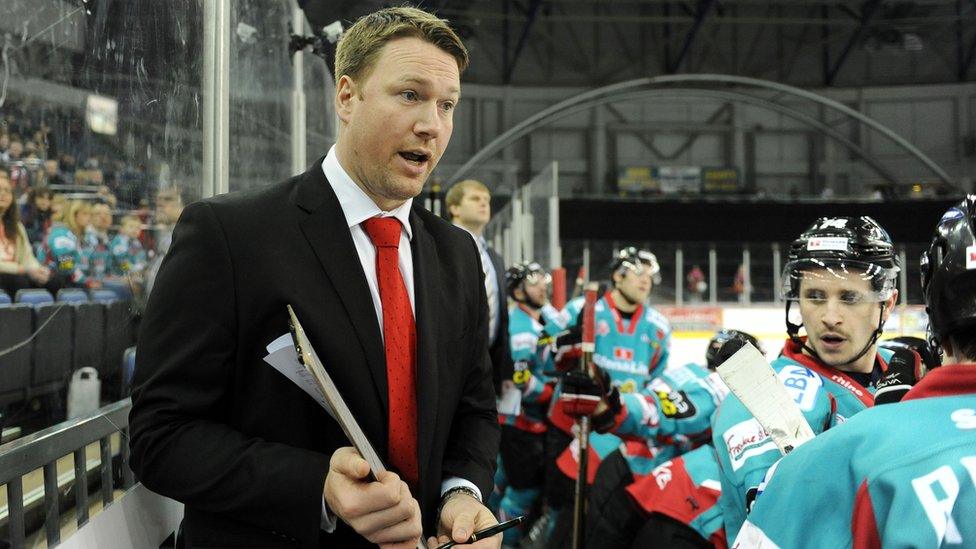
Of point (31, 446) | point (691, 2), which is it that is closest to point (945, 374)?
point (31, 446)

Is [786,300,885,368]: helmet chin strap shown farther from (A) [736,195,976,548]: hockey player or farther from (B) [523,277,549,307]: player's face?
(B) [523,277,549,307]: player's face

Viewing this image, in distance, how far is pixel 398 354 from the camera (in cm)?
109

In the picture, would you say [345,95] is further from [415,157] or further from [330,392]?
[330,392]

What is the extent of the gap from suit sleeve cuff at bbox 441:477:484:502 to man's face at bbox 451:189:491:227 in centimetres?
227

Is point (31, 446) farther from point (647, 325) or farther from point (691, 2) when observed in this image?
point (691, 2)

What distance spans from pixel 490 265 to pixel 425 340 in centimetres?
220

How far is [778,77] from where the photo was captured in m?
17.7

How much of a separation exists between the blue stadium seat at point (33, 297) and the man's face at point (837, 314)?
1319 millimetres

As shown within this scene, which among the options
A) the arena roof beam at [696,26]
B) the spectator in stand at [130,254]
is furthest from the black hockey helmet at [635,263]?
the arena roof beam at [696,26]

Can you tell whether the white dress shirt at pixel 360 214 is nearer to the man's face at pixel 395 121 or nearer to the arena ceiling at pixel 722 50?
the man's face at pixel 395 121

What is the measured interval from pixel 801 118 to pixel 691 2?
2.97 meters

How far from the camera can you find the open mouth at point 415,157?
1.14 m

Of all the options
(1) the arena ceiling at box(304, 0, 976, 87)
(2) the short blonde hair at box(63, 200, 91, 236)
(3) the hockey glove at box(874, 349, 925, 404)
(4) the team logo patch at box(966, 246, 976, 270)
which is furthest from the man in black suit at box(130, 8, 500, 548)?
(1) the arena ceiling at box(304, 0, 976, 87)

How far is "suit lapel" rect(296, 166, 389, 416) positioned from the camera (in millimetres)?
1053
